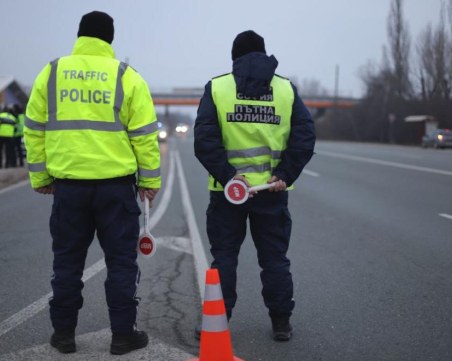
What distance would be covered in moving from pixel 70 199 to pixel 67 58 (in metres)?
0.88

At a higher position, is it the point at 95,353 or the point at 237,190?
the point at 237,190

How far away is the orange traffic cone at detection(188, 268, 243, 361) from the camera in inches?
128

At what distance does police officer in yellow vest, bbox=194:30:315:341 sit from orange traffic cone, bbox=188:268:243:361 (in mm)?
592

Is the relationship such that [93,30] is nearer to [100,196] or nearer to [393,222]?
[100,196]

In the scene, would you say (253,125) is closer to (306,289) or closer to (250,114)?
(250,114)

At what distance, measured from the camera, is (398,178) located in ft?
49.6

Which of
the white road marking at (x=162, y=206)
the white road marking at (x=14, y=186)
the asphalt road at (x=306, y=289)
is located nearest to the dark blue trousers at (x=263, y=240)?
the asphalt road at (x=306, y=289)

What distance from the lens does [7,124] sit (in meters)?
18.3

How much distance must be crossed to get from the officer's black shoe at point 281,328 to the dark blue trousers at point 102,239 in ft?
3.22

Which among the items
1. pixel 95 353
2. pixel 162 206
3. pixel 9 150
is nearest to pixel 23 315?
pixel 95 353

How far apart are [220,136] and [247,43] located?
65cm

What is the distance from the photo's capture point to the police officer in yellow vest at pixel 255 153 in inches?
152

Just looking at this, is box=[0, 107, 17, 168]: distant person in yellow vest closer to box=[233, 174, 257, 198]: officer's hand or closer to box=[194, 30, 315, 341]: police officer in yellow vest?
box=[194, 30, 315, 341]: police officer in yellow vest

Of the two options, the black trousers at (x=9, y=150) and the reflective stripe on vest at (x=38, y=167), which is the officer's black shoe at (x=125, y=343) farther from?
the black trousers at (x=9, y=150)
